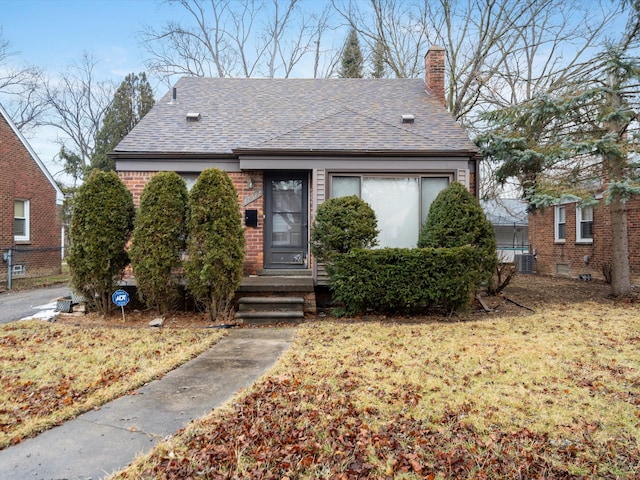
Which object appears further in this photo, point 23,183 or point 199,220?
point 23,183

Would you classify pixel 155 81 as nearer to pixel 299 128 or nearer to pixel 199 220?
pixel 299 128

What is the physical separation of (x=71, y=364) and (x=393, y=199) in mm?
6154

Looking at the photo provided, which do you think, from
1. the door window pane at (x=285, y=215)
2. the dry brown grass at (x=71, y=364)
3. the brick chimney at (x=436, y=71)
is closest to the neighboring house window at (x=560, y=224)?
the brick chimney at (x=436, y=71)

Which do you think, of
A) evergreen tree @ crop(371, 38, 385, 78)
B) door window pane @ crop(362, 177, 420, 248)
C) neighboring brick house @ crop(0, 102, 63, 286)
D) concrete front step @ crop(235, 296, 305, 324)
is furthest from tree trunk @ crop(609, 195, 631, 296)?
neighboring brick house @ crop(0, 102, 63, 286)

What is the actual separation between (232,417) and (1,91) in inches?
1026

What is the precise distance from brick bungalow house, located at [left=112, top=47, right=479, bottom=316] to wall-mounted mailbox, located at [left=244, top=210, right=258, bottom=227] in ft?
0.07

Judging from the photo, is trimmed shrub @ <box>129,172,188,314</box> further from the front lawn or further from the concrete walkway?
the front lawn

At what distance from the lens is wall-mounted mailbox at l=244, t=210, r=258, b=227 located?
8.48 metres

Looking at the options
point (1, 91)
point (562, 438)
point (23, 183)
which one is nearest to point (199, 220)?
point (562, 438)

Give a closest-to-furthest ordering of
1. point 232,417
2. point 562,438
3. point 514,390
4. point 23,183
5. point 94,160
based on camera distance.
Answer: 1. point 562,438
2. point 232,417
3. point 514,390
4. point 23,183
5. point 94,160

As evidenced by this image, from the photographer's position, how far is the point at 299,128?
884 cm

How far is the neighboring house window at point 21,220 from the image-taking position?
13.1 m

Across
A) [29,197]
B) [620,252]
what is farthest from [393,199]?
[29,197]

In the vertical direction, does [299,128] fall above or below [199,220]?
above
